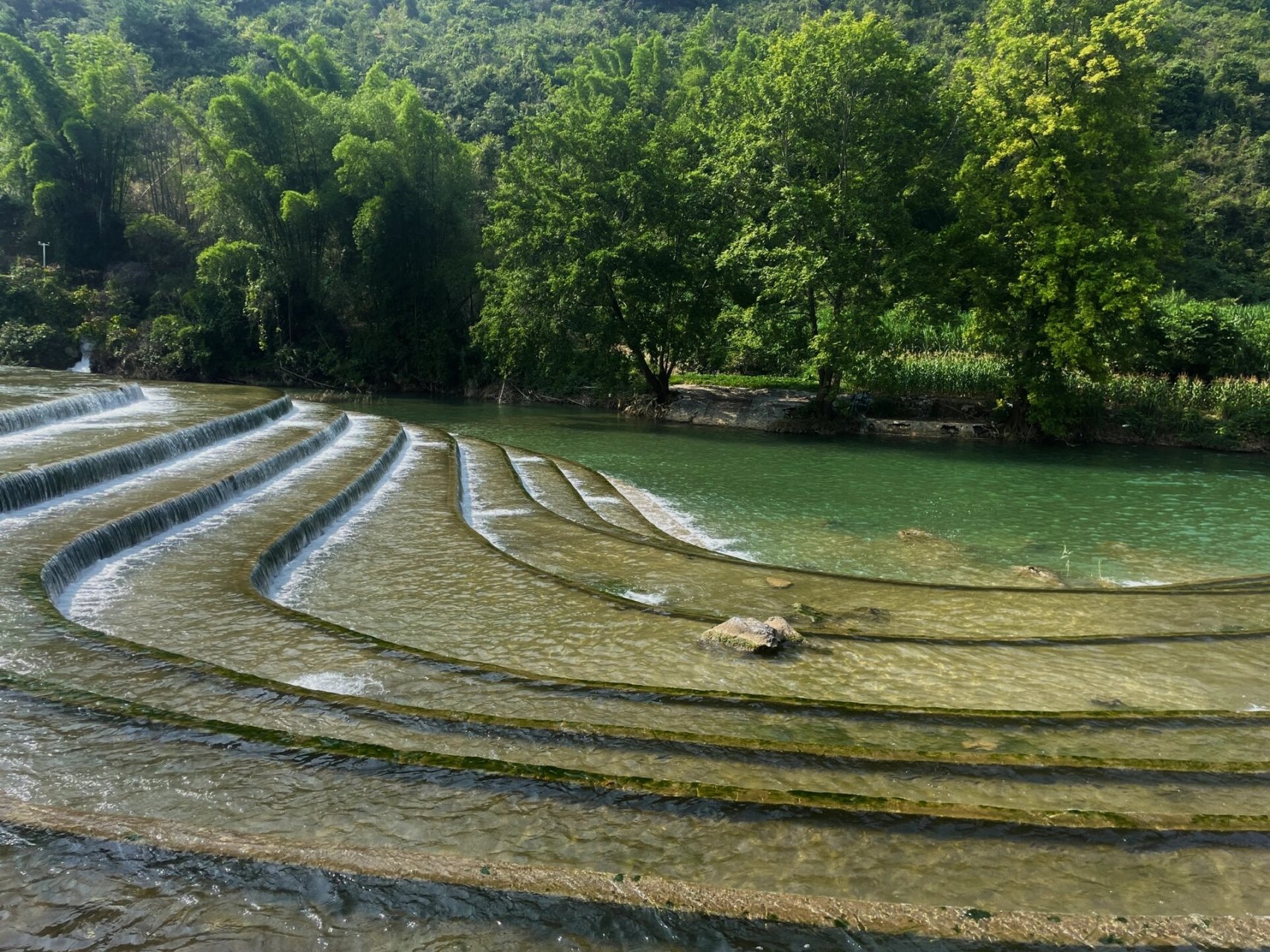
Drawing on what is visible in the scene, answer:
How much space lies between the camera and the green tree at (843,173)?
23.2 m

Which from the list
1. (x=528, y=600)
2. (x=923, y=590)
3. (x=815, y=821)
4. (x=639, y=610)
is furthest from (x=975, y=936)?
(x=923, y=590)

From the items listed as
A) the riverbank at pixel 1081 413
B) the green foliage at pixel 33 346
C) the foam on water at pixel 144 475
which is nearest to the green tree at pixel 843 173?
the riverbank at pixel 1081 413

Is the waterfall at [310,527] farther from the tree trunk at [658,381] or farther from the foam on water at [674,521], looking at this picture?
the tree trunk at [658,381]

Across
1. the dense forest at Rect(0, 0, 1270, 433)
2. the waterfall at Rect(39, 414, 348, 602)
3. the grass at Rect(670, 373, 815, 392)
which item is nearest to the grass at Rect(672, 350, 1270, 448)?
the dense forest at Rect(0, 0, 1270, 433)

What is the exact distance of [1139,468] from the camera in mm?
20000

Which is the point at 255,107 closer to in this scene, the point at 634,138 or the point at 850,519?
the point at 634,138

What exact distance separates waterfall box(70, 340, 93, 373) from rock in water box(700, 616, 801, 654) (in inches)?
1527

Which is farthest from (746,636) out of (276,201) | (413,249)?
(276,201)

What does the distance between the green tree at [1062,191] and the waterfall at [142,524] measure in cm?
2084

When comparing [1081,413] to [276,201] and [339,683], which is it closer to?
[339,683]

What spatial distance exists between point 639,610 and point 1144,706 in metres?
4.17

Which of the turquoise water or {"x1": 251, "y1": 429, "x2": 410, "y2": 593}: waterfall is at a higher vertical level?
the turquoise water

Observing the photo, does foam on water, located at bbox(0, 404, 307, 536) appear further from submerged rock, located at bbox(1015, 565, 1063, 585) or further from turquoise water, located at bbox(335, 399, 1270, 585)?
submerged rock, located at bbox(1015, 565, 1063, 585)

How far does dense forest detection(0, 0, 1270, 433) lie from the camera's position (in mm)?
23234
